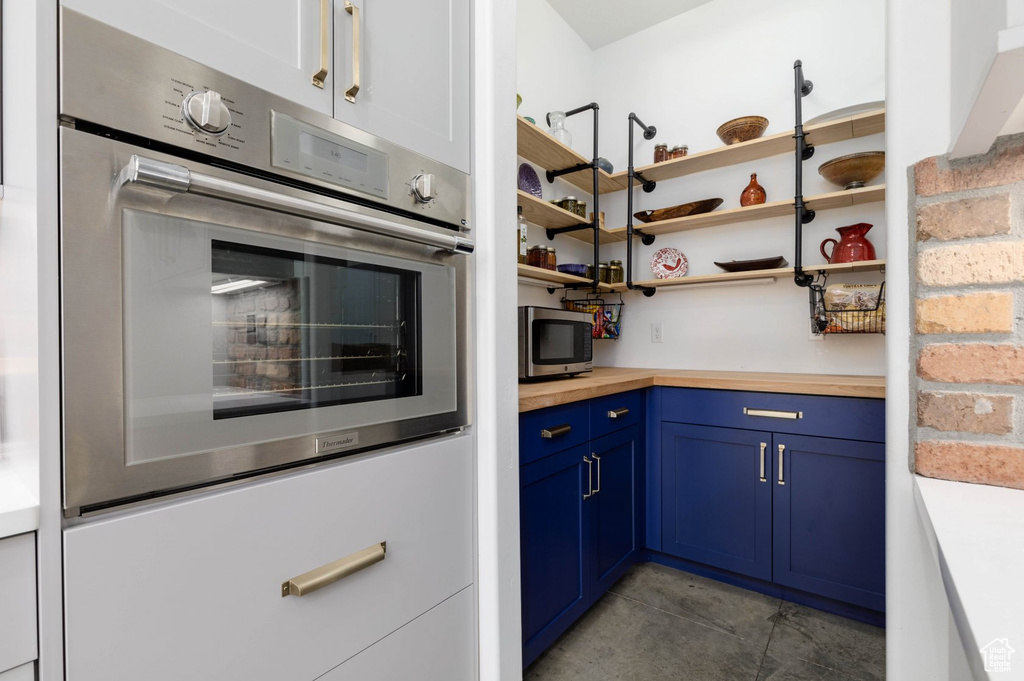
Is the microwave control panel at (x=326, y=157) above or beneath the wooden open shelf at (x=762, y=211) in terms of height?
beneath

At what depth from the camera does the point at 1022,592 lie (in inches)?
17.3

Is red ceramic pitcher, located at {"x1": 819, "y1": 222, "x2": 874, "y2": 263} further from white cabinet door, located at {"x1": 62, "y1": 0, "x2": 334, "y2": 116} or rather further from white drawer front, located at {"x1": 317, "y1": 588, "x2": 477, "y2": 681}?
white cabinet door, located at {"x1": 62, "y1": 0, "x2": 334, "y2": 116}

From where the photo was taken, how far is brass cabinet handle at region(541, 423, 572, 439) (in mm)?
1604

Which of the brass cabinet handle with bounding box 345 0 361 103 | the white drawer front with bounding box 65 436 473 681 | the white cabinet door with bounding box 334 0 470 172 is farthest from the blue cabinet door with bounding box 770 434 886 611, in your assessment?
the brass cabinet handle with bounding box 345 0 361 103

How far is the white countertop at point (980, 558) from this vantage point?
1.24ft

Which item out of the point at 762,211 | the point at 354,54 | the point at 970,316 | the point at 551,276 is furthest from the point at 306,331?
the point at 762,211

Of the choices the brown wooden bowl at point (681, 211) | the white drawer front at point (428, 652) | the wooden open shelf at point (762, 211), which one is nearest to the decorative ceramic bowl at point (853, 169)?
the wooden open shelf at point (762, 211)

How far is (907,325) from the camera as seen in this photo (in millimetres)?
812

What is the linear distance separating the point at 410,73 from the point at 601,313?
6.46 ft

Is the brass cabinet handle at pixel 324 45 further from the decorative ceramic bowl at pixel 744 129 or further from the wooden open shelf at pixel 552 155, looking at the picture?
the decorative ceramic bowl at pixel 744 129

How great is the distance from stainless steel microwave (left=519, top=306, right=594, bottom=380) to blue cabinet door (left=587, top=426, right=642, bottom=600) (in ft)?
1.16

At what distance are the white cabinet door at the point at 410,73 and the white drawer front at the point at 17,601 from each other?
0.79 metres

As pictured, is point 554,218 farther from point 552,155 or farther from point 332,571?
point 332,571

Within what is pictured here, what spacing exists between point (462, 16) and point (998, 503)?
1.38 metres
